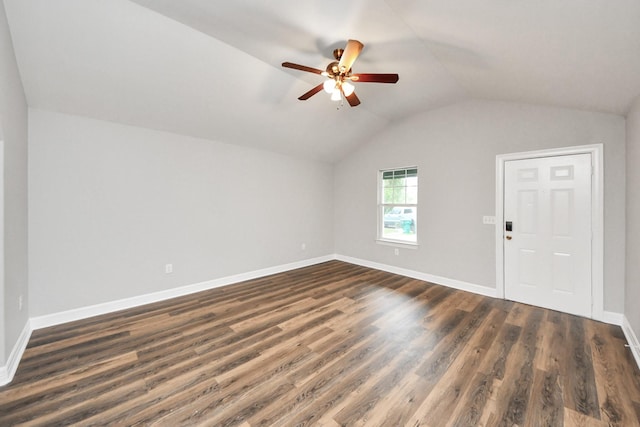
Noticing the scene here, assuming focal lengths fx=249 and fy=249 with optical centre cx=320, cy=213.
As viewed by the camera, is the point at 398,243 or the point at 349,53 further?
the point at 398,243

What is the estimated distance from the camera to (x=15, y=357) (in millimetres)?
2051

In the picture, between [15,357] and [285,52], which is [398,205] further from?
[15,357]

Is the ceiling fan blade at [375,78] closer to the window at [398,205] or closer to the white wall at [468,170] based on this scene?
the white wall at [468,170]

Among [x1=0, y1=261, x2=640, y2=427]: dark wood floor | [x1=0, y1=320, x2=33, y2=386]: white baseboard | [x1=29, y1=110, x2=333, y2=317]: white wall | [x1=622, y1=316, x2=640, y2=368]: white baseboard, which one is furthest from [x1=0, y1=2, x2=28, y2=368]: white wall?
[x1=622, y1=316, x2=640, y2=368]: white baseboard

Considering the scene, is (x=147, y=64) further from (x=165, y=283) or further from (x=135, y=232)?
(x=165, y=283)

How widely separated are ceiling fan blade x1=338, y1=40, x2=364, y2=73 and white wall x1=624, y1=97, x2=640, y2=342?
2555mm

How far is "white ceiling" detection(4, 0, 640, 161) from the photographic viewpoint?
1.78m

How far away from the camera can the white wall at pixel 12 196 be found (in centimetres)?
183

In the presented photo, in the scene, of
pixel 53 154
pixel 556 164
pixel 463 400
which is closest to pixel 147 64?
pixel 53 154

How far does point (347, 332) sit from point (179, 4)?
10.8ft

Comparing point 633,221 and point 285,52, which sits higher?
point 285,52

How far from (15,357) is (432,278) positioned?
4918mm

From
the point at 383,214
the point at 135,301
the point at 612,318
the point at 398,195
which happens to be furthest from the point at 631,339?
the point at 135,301

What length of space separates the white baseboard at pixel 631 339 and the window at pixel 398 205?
99.6 inches
